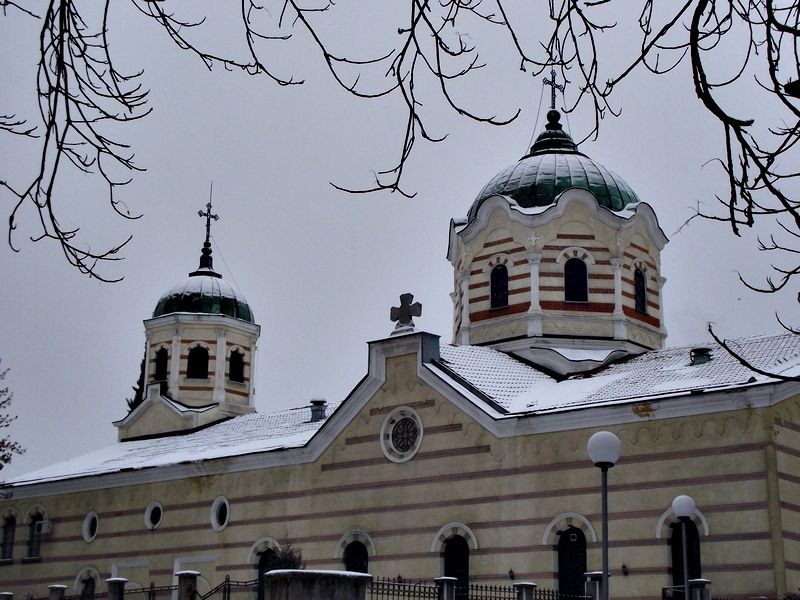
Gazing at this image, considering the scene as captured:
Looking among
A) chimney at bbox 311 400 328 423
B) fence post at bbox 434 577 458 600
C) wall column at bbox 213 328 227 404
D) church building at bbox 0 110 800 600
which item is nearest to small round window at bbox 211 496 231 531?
church building at bbox 0 110 800 600

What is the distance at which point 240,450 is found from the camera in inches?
1153

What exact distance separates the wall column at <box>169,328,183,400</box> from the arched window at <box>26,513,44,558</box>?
5792 mm

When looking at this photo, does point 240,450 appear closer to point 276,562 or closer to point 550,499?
point 276,562

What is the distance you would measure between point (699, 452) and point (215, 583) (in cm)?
1201

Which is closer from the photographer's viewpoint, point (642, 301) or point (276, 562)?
point (276, 562)

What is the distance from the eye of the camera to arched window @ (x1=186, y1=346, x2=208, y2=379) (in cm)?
3756

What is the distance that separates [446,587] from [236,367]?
1916 cm

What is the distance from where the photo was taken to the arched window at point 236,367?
38.2 meters

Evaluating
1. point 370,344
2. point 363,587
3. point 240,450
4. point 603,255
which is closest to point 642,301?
point 603,255

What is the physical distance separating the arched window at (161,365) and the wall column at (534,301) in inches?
539

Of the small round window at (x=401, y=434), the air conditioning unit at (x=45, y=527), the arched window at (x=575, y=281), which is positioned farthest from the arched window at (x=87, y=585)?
the arched window at (x=575, y=281)

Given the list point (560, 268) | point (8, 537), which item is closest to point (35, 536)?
point (8, 537)

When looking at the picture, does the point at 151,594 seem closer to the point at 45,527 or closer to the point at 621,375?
the point at 45,527

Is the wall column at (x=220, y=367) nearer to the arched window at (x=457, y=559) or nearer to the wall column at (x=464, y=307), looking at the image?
the wall column at (x=464, y=307)
